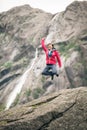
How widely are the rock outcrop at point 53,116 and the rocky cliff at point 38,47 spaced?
119 ft

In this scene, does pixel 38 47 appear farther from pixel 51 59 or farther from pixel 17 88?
pixel 51 59

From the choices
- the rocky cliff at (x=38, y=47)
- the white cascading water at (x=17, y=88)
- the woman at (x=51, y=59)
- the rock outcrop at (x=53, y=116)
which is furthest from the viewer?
the white cascading water at (x=17, y=88)

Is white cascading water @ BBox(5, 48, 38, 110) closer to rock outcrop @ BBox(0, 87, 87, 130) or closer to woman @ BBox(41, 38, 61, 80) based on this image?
woman @ BBox(41, 38, 61, 80)

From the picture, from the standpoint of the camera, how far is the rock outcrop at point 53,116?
62.1ft

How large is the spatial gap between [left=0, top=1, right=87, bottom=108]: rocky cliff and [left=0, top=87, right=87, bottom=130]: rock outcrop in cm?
3623

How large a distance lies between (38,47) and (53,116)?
4905cm

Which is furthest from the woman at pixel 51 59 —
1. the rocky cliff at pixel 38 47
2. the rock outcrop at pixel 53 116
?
the rocky cliff at pixel 38 47

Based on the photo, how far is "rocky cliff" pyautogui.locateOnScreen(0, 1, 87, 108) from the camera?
57.9 meters

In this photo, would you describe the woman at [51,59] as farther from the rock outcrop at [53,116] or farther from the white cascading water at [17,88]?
the white cascading water at [17,88]

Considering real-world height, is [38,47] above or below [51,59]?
below

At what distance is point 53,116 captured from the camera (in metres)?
19.1

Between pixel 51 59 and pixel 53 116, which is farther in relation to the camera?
pixel 51 59

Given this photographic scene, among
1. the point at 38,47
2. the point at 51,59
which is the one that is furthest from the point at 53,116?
the point at 38,47

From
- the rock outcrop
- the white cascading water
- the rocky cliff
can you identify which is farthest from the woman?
the white cascading water
